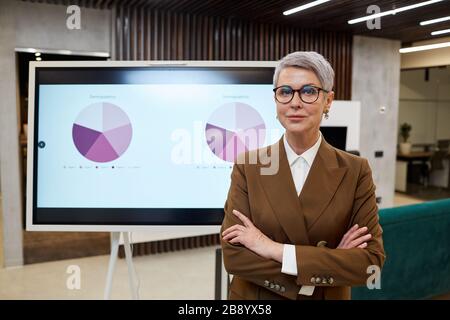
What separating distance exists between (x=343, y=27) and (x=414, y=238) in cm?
328

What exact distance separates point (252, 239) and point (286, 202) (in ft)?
0.51

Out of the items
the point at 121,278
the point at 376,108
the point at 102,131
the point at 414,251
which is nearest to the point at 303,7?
the point at 376,108

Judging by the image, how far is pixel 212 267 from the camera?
179 inches

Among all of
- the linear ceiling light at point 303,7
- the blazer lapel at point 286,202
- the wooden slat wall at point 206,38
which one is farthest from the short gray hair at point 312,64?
the wooden slat wall at point 206,38

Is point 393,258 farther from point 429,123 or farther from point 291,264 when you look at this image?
point 291,264

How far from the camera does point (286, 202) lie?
123 centimetres

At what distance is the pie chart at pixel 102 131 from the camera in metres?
1.95

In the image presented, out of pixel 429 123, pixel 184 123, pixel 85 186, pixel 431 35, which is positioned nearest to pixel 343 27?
pixel 429 123

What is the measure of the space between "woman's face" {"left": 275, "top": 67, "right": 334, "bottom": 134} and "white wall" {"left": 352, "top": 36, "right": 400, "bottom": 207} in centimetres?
517

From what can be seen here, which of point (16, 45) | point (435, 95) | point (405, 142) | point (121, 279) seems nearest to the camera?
point (435, 95)

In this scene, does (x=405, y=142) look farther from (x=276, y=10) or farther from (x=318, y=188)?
(x=318, y=188)

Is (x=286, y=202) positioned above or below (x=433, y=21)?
below

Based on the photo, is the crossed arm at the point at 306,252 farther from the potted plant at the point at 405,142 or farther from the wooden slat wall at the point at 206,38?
the potted plant at the point at 405,142

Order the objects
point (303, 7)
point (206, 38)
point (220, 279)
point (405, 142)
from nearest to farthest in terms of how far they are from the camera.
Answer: point (220, 279)
point (303, 7)
point (206, 38)
point (405, 142)
